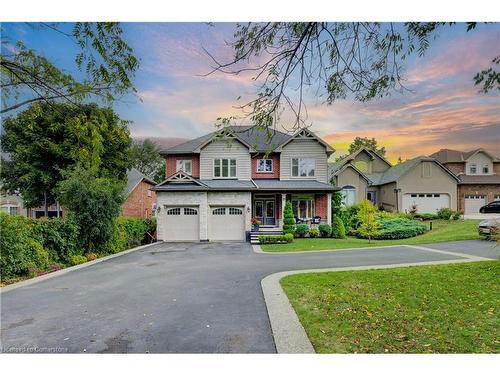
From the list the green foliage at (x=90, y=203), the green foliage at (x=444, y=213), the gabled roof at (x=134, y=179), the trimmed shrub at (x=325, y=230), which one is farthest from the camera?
the gabled roof at (x=134, y=179)

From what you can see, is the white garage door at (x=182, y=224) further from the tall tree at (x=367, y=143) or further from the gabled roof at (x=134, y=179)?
the tall tree at (x=367, y=143)

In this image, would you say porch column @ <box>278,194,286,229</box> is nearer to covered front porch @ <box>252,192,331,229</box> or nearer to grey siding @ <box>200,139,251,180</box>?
covered front porch @ <box>252,192,331,229</box>

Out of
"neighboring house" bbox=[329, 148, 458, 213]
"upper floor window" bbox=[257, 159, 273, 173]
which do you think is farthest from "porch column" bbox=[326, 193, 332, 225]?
"upper floor window" bbox=[257, 159, 273, 173]

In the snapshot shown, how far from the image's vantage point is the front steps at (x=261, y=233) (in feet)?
42.0

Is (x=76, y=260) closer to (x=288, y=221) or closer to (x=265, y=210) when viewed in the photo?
(x=288, y=221)

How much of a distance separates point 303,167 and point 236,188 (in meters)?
4.32

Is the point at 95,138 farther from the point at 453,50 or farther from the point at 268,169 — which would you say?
the point at 268,169

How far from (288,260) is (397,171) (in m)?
5.77

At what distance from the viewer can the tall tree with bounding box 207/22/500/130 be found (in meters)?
3.77

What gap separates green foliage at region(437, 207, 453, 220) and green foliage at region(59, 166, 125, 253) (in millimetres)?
13333

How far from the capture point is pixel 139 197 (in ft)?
62.5

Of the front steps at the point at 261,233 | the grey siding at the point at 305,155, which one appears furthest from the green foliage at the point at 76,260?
the grey siding at the point at 305,155

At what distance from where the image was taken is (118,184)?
391 inches

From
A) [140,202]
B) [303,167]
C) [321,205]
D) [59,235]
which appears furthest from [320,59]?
[140,202]
